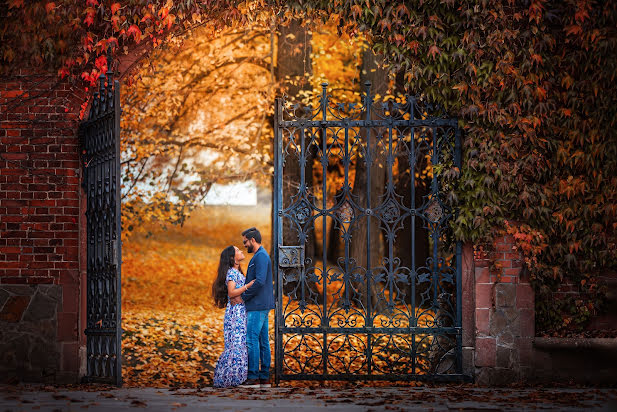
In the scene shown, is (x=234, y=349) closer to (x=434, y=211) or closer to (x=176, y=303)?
(x=434, y=211)

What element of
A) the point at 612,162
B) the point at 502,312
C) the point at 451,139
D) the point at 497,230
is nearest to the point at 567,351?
the point at 502,312

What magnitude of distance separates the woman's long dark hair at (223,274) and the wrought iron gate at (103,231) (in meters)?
1.02

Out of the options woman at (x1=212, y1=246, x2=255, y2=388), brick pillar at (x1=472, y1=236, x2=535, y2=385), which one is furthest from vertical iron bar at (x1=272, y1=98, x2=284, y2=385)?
brick pillar at (x1=472, y1=236, x2=535, y2=385)

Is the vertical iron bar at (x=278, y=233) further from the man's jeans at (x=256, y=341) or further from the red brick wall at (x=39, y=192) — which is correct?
the red brick wall at (x=39, y=192)

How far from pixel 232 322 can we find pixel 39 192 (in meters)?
2.39

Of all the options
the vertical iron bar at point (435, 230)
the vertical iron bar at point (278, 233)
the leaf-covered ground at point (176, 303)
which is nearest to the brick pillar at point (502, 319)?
the vertical iron bar at point (435, 230)

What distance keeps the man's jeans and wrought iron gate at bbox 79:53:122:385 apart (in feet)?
4.20

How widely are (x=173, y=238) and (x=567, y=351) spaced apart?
67.8ft

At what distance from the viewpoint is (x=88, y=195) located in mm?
7906

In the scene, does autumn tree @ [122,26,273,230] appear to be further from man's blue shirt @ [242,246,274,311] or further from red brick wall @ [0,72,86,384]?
man's blue shirt @ [242,246,274,311]

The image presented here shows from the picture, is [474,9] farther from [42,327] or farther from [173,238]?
[173,238]

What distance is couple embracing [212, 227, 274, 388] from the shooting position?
7.73 meters

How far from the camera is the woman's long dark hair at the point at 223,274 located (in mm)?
7793

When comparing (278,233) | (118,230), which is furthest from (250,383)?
(118,230)
